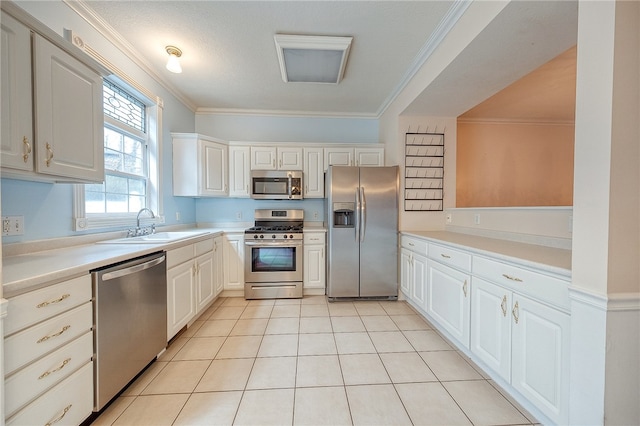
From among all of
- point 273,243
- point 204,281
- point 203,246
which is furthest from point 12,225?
point 273,243

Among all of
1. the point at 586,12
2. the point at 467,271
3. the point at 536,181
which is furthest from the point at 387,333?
the point at 536,181

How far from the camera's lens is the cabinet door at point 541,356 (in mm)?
1143

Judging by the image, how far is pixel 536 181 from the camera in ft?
13.8

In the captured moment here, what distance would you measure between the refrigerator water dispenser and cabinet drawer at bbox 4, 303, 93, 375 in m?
2.34

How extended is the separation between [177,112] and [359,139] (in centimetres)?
265

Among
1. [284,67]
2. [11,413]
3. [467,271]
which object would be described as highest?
[284,67]

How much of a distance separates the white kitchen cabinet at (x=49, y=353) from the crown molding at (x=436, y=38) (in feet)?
9.53

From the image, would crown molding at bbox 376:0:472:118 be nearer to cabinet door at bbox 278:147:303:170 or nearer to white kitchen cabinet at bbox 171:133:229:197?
cabinet door at bbox 278:147:303:170

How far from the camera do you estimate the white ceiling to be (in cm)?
164

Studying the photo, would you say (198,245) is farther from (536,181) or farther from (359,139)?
(536,181)

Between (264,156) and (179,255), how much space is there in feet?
6.13

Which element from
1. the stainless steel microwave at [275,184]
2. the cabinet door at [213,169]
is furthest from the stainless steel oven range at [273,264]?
the cabinet door at [213,169]

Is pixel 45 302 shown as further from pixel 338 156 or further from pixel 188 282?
pixel 338 156

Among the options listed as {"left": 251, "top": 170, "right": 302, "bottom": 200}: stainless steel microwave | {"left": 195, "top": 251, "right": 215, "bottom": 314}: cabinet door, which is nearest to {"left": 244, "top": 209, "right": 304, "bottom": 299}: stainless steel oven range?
{"left": 195, "top": 251, "right": 215, "bottom": 314}: cabinet door
